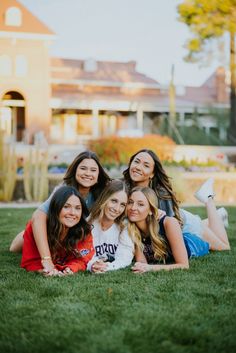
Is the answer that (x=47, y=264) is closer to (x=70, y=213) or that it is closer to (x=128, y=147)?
(x=70, y=213)

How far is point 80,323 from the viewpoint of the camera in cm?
297

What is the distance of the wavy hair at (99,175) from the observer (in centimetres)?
498

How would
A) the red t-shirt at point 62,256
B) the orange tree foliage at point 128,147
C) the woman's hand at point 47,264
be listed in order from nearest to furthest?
1. the woman's hand at point 47,264
2. the red t-shirt at point 62,256
3. the orange tree foliage at point 128,147

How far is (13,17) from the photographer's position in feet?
86.3

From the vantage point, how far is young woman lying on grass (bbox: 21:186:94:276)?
4.39 m

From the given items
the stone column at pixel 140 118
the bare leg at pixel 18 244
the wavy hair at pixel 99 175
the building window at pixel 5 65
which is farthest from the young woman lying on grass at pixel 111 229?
the stone column at pixel 140 118

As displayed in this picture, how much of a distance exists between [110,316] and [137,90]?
93.8ft

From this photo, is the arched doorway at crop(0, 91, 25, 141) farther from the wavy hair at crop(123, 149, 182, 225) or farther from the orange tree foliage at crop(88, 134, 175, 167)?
the wavy hair at crop(123, 149, 182, 225)

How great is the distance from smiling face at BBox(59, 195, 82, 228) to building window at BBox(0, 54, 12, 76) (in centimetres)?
2240

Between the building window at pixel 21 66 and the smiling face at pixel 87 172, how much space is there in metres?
21.8

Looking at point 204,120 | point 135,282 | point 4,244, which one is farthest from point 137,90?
point 135,282

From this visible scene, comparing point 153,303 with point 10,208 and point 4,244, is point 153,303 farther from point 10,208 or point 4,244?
point 10,208

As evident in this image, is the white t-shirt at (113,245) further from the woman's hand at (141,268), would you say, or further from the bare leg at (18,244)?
the bare leg at (18,244)

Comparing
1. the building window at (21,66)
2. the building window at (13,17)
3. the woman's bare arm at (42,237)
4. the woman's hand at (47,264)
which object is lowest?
the woman's hand at (47,264)
